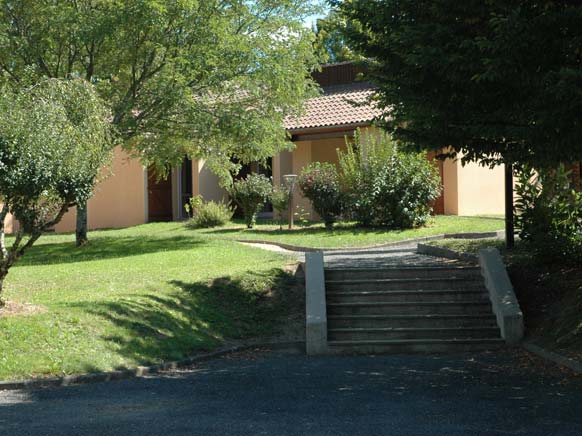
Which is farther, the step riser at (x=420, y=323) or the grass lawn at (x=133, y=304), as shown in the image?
the step riser at (x=420, y=323)

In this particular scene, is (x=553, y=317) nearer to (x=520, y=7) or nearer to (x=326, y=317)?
(x=326, y=317)

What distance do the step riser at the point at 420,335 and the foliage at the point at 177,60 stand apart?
6974 mm

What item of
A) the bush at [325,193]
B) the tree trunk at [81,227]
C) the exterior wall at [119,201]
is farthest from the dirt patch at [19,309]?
the exterior wall at [119,201]

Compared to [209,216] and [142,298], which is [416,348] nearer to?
[142,298]

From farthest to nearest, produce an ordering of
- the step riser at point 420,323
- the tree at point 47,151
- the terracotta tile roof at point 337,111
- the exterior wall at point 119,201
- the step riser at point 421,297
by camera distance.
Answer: the exterior wall at point 119,201 < the terracotta tile roof at point 337,111 < the step riser at point 421,297 < the step riser at point 420,323 < the tree at point 47,151

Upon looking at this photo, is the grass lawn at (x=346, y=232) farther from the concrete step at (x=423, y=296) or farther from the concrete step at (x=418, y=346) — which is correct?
the concrete step at (x=418, y=346)

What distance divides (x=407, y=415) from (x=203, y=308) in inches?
229

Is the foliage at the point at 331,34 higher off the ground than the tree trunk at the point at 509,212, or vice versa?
the foliage at the point at 331,34

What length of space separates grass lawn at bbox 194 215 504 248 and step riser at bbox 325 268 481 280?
14.1 feet

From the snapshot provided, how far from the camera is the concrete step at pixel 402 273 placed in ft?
44.2

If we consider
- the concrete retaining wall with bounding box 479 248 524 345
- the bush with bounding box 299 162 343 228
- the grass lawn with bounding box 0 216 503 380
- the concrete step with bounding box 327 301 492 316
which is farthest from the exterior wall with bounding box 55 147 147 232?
the concrete retaining wall with bounding box 479 248 524 345

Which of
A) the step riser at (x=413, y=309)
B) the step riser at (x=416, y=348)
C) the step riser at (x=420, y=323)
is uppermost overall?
the step riser at (x=413, y=309)

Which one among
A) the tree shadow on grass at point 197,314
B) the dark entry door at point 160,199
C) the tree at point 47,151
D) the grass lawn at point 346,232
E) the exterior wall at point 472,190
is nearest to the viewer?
the tree at point 47,151

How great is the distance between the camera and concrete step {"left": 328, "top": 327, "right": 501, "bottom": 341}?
39.0ft
